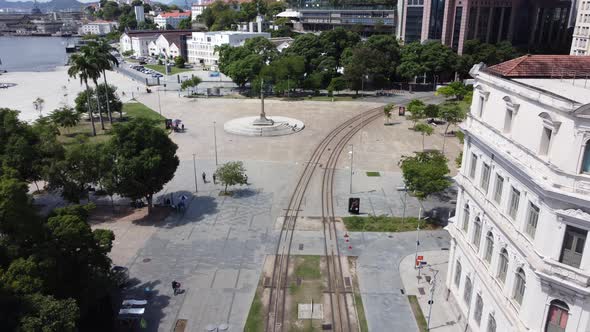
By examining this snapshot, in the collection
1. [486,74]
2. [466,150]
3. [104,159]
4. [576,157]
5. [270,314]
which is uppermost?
[486,74]

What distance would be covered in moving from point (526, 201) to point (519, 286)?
167 inches

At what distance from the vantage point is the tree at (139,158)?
3938 centimetres

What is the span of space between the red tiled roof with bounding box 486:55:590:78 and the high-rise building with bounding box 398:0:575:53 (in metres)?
102

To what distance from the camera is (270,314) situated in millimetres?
29172

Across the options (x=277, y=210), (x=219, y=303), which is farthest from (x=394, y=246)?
(x=219, y=303)

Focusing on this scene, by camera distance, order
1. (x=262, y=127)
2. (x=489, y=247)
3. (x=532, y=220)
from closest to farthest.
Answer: (x=532, y=220), (x=489, y=247), (x=262, y=127)

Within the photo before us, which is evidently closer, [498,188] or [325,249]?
[498,188]

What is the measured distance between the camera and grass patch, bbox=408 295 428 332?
27.9 meters

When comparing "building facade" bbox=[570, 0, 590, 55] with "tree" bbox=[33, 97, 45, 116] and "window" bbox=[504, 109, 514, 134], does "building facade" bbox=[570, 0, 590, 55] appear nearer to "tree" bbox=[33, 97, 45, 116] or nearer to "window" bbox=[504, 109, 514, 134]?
"window" bbox=[504, 109, 514, 134]

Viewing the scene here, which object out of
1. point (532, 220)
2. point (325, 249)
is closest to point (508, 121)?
point (532, 220)

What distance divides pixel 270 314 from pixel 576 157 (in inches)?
785

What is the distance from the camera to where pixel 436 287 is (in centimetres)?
3192

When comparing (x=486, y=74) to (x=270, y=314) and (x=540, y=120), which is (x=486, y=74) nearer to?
(x=540, y=120)

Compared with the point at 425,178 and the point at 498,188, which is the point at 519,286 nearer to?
the point at 498,188
